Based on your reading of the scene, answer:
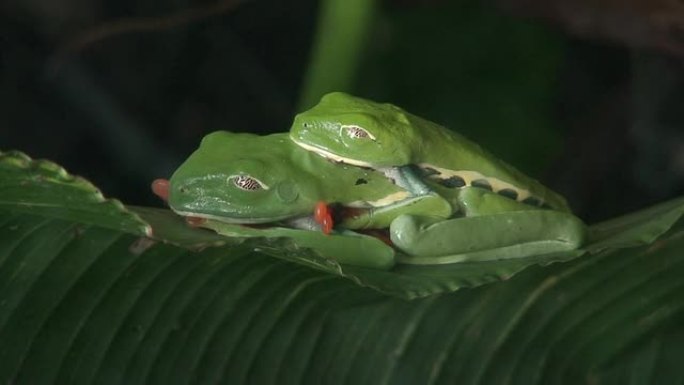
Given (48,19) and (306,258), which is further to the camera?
(48,19)

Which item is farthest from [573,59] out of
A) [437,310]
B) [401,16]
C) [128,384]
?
[128,384]

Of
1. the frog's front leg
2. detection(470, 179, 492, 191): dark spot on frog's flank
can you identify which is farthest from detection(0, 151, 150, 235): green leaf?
detection(470, 179, 492, 191): dark spot on frog's flank

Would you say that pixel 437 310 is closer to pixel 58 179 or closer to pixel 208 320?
pixel 208 320

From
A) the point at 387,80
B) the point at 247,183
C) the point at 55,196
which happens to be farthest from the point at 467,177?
the point at 387,80

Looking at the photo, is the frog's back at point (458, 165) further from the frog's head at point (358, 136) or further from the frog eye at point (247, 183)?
the frog eye at point (247, 183)

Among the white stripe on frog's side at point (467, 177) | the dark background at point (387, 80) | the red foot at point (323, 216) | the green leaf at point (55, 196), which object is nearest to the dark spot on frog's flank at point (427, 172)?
the white stripe on frog's side at point (467, 177)

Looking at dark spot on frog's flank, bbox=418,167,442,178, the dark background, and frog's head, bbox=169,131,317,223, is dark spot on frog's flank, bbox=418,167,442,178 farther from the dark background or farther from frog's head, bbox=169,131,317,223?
the dark background

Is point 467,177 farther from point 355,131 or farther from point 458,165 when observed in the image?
point 355,131
